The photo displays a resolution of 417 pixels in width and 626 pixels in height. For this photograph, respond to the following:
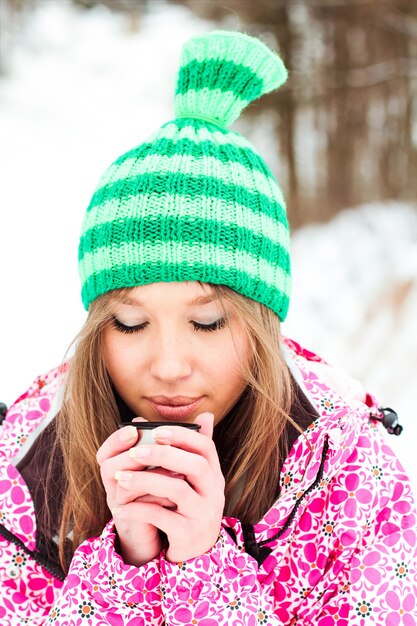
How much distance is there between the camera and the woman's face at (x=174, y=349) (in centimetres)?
104

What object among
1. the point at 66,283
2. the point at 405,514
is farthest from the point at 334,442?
the point at 66,283

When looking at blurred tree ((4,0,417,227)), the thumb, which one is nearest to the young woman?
the thumb

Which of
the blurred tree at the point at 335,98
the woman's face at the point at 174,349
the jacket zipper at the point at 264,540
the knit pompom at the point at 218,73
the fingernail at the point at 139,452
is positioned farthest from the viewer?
the blurred tree at the point at 335,98

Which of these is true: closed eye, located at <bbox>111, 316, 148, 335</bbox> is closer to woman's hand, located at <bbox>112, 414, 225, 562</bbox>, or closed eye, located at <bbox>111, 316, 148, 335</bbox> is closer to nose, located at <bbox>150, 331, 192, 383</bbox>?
nose, located at <bbox>150, 331, 192, 383</bbox>

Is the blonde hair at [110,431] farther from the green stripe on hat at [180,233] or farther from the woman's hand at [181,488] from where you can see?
the woman's hand at [181,488]

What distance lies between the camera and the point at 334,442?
1153 mm

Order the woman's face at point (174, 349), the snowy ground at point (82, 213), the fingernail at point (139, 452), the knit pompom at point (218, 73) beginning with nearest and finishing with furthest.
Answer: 1. the fingernail at point (139, 452)
2. the woman's face at point (174, 349)
3. the knit pompom at point (218, 73)
4. the snowy ground at point (82, 213)

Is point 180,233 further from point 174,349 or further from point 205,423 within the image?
point 205,423

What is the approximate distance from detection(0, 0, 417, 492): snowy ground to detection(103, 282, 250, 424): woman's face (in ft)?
4.57

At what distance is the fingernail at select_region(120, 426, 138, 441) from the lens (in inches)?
37.2

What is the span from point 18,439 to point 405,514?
751 millimetres

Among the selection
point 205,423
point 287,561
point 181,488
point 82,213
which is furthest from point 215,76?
point 82,213

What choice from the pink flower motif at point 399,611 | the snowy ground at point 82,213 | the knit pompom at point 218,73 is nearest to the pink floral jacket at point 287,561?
the pink flower motif at point 399,611

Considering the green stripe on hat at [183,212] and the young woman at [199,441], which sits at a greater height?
the green stripe on hat at [183,212]
